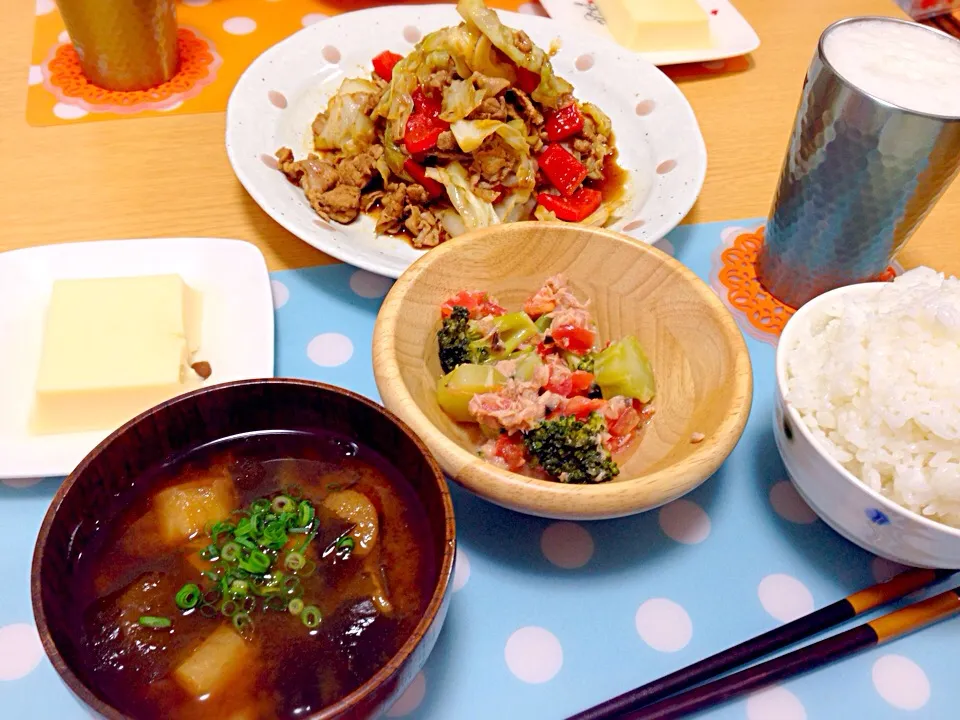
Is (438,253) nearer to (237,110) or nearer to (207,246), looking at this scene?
(207,246)

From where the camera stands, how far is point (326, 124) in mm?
2033

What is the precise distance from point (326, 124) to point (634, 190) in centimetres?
84

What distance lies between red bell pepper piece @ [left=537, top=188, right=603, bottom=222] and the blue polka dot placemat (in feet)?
2.39

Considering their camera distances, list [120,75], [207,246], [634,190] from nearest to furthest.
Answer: [207,246] < [634,190] < [120,75]

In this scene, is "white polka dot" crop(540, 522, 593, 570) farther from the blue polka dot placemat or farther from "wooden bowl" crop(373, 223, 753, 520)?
"wooden bowl" crop(373, 223, 753, 520)

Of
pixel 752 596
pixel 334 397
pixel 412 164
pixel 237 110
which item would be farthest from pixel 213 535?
pixel 237 110

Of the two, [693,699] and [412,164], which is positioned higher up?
[412,164]

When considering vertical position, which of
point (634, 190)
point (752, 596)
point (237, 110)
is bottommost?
point (752, 596)

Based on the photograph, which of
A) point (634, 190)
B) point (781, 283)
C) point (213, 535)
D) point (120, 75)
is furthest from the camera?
point (120, 75)

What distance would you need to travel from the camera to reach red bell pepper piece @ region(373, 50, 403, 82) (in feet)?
6.97

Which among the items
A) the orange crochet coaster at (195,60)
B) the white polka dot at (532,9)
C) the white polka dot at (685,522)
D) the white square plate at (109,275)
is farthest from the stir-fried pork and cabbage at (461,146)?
the white polka dot at (532,9)

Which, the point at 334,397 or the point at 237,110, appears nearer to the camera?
the point at 334,397

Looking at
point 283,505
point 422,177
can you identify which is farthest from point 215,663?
point 422,177

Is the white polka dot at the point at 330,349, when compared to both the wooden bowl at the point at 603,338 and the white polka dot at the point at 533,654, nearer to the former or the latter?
the wooden bowl at the point at 603,338
